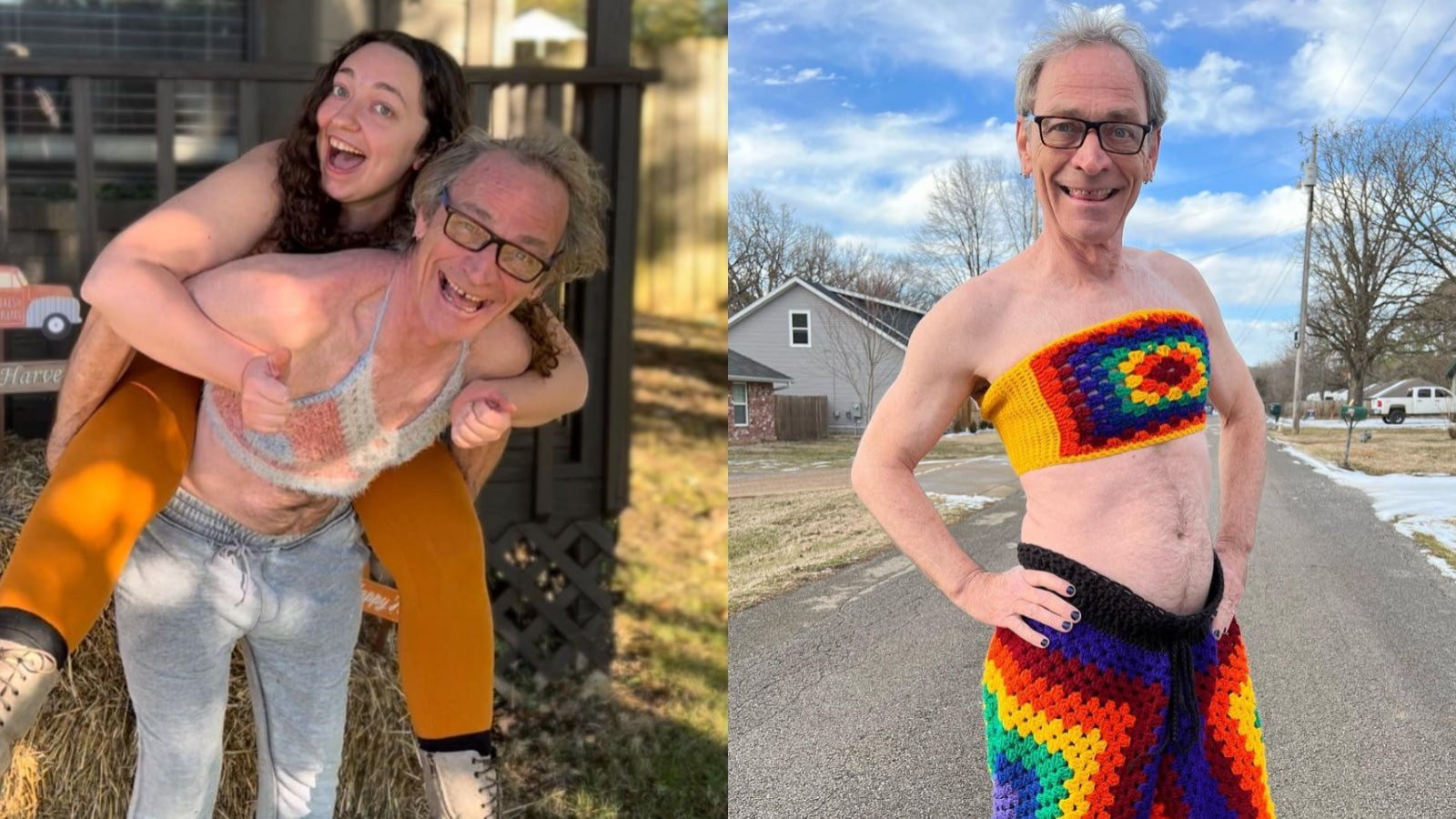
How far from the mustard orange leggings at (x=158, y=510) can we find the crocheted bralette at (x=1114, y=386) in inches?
29.6

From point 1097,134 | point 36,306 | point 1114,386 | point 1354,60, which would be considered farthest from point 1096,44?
point 36,306

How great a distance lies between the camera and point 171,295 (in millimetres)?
1232

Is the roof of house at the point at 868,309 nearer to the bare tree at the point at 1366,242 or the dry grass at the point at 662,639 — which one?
the bare tree at the point at 1366,242

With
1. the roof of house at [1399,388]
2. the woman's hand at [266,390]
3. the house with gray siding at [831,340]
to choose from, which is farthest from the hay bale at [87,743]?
the roof of house at [1399,388]

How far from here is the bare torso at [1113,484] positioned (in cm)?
129

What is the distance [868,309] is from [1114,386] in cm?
73

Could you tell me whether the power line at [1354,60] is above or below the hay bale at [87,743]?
above

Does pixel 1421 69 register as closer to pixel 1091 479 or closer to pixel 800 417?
pixel 1091 479

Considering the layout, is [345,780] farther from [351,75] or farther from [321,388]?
[351,75]

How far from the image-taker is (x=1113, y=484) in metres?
1.29

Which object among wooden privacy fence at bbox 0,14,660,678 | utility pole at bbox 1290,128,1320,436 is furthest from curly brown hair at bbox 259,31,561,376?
wooden privacy fence at bbox 0,14,660,678

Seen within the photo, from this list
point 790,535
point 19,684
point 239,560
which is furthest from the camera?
point 790,535

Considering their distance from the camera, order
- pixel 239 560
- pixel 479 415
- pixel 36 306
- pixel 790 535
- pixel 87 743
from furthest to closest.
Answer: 1. pixel 36 306
2. pixel 790 535
3. pixel 87 743
4. pixel 239 560
5. pixel 479 415

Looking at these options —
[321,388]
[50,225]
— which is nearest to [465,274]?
[321,388]
